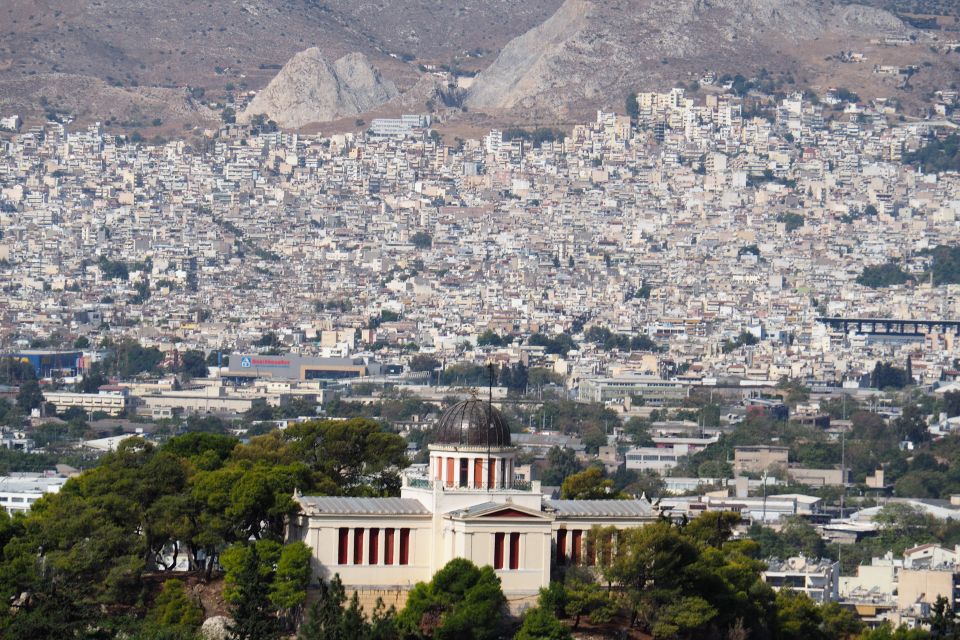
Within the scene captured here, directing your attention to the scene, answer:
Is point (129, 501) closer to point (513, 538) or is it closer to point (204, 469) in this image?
point (204, 469)

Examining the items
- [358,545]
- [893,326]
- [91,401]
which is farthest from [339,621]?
[893,326]

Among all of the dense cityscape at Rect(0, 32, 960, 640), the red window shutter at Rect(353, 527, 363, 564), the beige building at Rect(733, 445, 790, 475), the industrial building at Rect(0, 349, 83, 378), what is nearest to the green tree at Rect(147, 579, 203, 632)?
the dense cityscape at Rect(0, 32, 960, 640)

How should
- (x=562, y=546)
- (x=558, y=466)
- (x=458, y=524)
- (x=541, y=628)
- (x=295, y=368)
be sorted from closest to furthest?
1. (x=541, y=628)
2. (x=458, y=524)
3. (x=562, y=546)
4. (x=558, y=466)
5. (x=295, y=368)

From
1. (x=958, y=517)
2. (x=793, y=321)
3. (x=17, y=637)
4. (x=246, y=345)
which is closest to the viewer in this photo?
(x=17, y=637)

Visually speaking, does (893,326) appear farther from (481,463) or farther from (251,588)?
(251,588)

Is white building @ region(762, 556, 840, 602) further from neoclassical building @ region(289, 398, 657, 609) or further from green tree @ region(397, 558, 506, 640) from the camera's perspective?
green tree @ region(397, 558, 506, 640)

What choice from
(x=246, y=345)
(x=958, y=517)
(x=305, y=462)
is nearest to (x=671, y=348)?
(x=246, y=345)

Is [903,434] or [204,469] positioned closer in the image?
[204,469]
